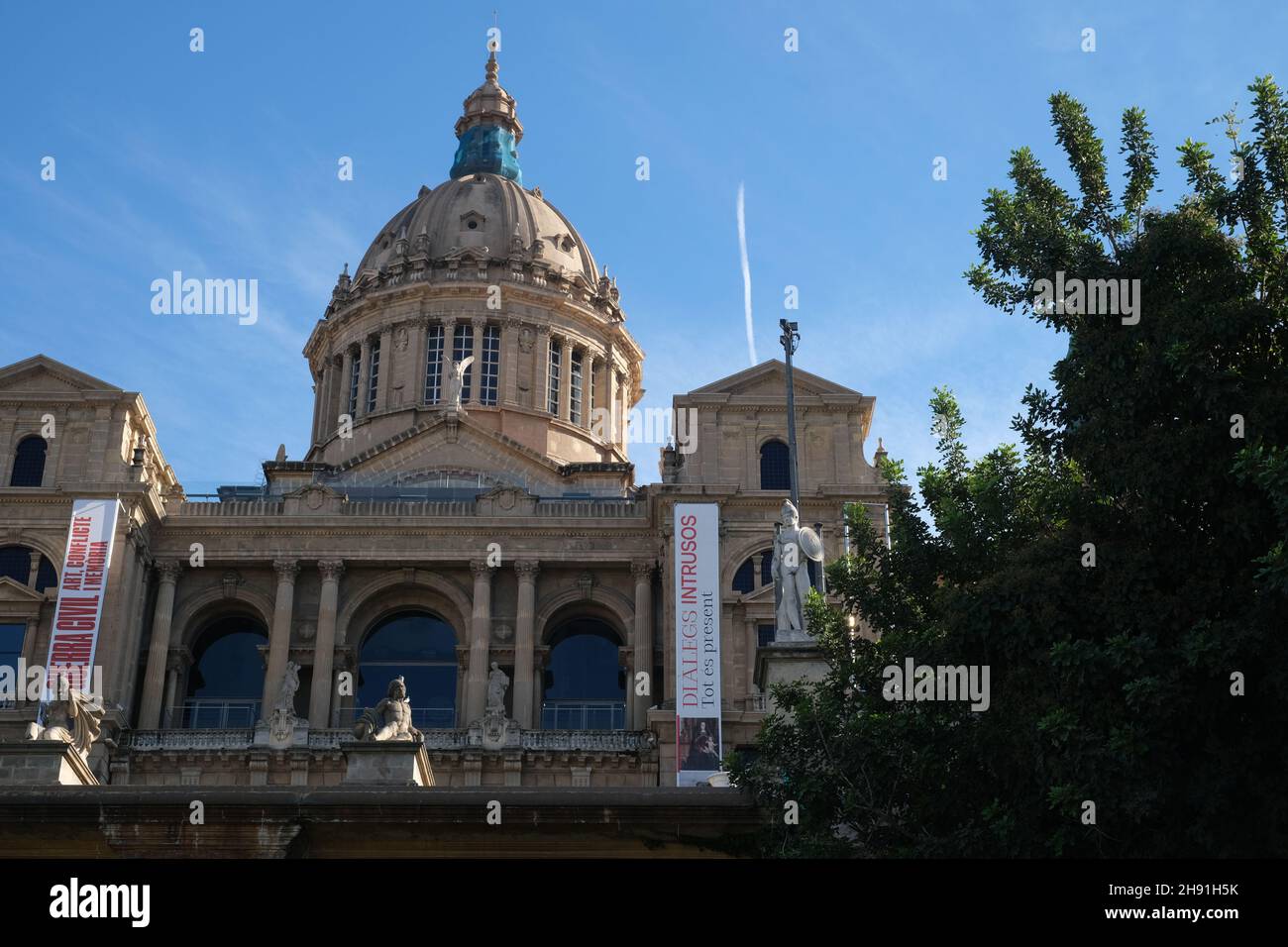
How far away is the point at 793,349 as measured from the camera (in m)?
34.3

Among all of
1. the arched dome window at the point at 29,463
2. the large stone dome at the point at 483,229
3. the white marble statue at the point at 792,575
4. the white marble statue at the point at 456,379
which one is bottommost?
the white marble statue at the point at 792,575

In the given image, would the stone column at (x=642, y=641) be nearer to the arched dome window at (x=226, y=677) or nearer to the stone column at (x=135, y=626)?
the arched dome window at (x=226, y=677)

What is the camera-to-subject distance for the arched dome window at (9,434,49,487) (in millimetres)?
53250

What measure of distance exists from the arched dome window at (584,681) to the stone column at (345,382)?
1795cm

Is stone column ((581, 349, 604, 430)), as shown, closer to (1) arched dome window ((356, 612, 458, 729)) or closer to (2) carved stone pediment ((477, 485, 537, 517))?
(2) carved stone pediment ((477, 485, 537, 517))

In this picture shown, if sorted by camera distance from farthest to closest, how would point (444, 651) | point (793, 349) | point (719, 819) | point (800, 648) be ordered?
point (444, 651)
point (793, 349)
point (800, 648)
point (719, 819)

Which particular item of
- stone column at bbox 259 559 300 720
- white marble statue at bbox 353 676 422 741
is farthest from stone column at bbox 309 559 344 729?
white marble statue at bbox 353 676 422 741

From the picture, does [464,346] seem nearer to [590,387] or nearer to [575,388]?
[575,388]

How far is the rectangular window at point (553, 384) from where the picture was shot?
2677 inches

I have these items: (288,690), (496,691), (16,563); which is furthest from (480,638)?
(16,563)

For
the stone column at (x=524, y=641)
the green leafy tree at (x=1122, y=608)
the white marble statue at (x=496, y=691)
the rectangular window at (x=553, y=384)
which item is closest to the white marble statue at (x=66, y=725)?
the green leafy tree at (x=1122, y=608)
